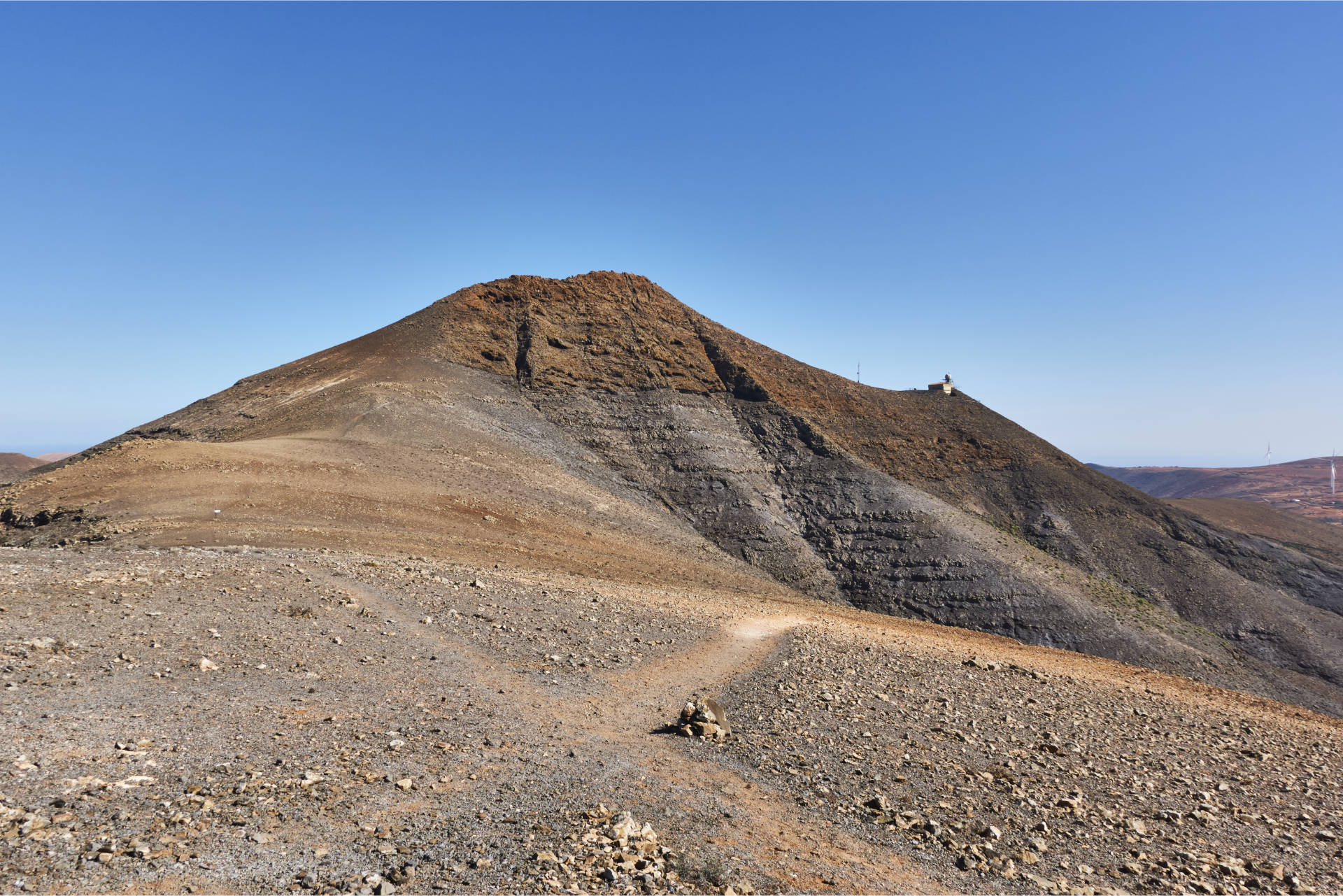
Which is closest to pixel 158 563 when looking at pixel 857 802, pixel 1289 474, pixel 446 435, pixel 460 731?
pixel 460 731

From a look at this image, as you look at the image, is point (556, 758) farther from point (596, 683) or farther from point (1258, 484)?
point (1258, 484)

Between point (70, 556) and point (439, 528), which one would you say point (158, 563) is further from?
point (439, 528)

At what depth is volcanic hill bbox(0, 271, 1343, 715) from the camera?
22.9m

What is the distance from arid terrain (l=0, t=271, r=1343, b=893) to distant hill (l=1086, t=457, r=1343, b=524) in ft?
379

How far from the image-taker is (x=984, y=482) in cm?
4059

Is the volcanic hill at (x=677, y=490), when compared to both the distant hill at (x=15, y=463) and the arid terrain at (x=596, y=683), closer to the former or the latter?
the arid terrain at (x=596, y=683)

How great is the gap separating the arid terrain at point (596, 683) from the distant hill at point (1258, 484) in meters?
116

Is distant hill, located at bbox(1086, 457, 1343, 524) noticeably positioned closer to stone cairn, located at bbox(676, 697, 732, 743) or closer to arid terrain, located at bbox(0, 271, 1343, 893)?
arid terrain, located at bbox(0, 271, 1343, 893)

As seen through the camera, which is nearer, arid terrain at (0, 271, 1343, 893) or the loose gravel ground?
the loose gravel ground

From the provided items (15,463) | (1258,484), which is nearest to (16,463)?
(15,463)

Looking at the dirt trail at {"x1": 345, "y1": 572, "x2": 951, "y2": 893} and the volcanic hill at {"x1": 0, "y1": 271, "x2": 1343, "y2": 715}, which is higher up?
the volcanic hill at {"x1": 0, "y1": 271, "x2": 1343, "y2": 715}

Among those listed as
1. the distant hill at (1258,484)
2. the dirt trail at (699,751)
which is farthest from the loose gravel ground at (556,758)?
the distant hill at (1258,484)

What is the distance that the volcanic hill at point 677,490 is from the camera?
75.2 ft

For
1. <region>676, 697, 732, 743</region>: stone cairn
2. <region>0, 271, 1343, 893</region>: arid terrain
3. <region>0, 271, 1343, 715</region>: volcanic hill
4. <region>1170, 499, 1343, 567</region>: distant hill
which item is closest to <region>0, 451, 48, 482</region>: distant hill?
<region>0, 271, 1343, 715</region>: volcanic hill
